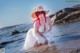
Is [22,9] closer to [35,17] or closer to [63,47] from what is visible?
[35,17]

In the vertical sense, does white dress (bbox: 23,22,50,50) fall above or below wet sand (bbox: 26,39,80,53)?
above

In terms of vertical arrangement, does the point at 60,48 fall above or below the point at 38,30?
below

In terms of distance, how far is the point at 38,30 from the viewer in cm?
180

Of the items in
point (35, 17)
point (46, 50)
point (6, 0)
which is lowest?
point (46, 50)

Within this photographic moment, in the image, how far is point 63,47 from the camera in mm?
1781

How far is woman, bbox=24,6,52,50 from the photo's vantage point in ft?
5.85

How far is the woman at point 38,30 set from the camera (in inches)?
70.2

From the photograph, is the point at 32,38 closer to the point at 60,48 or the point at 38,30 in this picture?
the point at 38,30

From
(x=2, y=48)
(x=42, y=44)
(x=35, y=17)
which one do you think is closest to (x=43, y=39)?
(x=42, y=44)

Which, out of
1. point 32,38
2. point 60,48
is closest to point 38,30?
point 32,38

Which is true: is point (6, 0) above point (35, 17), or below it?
above

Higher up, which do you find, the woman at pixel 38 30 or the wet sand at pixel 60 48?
the woman at pixel 38 30

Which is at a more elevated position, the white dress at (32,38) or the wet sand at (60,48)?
the white dress at (32,38)

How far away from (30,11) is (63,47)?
0.32 meters
